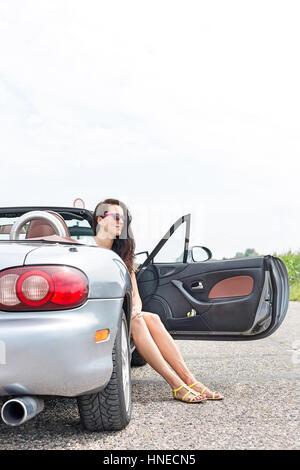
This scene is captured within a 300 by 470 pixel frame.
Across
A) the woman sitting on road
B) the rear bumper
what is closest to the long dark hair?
the woman sitting on road

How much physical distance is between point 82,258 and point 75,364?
542 mm

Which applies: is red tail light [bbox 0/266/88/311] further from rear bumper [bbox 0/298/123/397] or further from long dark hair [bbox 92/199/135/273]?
long dark hair [bbox 92/199/135/273]

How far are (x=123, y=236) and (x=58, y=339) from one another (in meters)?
1.79

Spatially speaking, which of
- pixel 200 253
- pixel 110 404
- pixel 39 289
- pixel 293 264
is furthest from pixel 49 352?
pixel 293 264

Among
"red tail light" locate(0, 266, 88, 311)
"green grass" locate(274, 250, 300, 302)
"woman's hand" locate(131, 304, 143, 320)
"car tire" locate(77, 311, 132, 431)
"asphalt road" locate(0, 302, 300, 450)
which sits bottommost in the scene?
"green grass" locate(274, 250, 300, 302)

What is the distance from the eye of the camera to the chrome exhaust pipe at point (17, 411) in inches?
117

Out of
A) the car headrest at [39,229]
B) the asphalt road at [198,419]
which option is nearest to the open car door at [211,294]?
the asphalt road at [198,419]

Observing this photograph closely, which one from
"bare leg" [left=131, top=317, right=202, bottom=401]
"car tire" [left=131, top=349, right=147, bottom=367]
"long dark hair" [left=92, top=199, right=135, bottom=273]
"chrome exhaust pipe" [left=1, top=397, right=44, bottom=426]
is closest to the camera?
"chrome exhaust pipe" [left=1, top=397, right=44, bottom=426]

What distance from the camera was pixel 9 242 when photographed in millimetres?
3443

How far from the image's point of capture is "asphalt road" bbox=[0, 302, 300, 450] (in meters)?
3.46

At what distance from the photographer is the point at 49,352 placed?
299 cm

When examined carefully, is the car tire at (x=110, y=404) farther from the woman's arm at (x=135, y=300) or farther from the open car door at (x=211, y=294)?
the open car door at (x=211, y=294)

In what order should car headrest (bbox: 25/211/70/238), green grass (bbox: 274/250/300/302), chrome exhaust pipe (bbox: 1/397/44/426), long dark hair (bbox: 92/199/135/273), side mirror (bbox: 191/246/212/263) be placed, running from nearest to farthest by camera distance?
chrome exhaust pipe (bbox: 1/397/44/426) < car headrest (bbox: 25/211/70/238) < long dark hair (bbox: 92/199/135/273) < side mirror (bbox: 191/246/212/263) < green grass (bbox: 274/250/300/302)

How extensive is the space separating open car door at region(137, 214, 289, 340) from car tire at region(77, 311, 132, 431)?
4.16 feet
